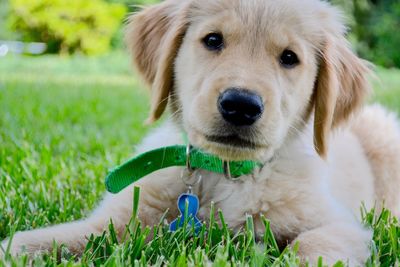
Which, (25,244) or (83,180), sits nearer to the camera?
(25,244)

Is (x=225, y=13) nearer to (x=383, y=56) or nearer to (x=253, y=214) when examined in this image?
(x=253, y=214)

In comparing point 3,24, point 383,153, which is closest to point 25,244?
point 383,153

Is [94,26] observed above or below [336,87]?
below

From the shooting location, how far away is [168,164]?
282 cm

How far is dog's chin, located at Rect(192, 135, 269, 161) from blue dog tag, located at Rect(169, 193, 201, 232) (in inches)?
9.2

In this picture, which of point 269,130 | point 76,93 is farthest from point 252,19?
point 76,93

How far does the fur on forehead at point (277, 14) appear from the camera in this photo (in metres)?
2.62

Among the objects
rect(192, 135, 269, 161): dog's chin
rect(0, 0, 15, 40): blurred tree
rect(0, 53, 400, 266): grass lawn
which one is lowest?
rect(0, 0, 15, 40): blurred tree

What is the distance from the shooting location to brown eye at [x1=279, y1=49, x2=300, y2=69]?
8.69 feet

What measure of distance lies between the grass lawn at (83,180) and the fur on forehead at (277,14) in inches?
25.2

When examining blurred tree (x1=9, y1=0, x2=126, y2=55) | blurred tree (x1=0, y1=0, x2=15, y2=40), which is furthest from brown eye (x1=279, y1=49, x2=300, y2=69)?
blurred tree (x1=0, y1=0, x2=15, y2=40)

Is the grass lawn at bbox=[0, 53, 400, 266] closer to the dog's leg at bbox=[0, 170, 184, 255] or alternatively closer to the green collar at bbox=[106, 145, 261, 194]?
the dog's leg at bbox=[0, 170, 184, 255]

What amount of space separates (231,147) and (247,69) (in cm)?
32

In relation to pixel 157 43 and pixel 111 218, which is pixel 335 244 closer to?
pixel 111 218
